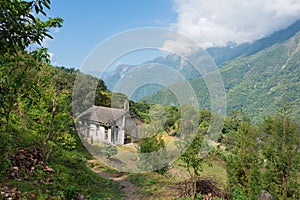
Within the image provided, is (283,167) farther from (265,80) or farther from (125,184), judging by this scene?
(265,80)

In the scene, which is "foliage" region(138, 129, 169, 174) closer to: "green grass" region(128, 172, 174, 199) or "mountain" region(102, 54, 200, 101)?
"green grass" region(128, 172, 174, 199)

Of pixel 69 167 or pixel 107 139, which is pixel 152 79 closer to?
pixel 107 139

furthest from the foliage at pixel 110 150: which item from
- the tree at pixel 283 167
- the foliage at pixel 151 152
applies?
the tree at pixel 283 167

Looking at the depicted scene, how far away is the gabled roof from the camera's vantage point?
5.41m

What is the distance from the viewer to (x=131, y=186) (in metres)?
6.22

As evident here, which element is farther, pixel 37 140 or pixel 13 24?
pixel 37 140

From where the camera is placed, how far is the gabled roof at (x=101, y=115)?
5410 mm

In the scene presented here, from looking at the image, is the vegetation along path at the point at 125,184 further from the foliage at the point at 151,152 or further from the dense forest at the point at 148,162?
the foliage at the point at 151,152

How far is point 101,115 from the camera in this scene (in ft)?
19.1

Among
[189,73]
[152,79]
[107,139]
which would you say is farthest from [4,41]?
[107,139]

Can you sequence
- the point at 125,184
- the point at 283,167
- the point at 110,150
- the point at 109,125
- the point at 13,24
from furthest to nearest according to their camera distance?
the point at 125,184 → the point at 109,125 → the point at 110,150 → the point at 283,167 → the point at 13,24

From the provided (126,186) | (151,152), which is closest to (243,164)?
(151,152)

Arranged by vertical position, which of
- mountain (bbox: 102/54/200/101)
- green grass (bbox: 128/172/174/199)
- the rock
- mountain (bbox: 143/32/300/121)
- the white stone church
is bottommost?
the rock

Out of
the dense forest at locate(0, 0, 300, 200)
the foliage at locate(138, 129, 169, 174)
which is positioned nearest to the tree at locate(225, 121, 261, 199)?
the dense forest at locate(0, 0, 300, 200)
